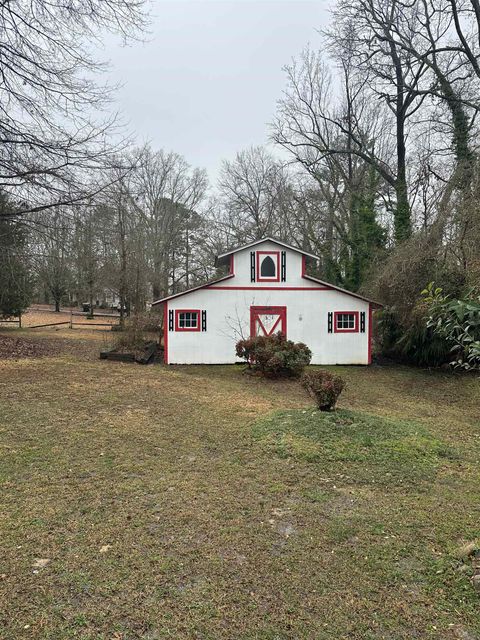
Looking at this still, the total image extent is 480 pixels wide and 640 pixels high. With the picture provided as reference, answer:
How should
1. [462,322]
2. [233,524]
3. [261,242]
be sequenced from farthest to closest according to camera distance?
1. [261,242]
2. [233,524]
3. [462,322]

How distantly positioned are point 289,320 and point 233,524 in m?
13.6

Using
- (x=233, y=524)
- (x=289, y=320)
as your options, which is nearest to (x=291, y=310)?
(x=289, y=320)

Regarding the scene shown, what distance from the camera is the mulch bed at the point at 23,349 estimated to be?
47.0 ft

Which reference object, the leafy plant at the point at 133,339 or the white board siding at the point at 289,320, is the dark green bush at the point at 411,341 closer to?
the white board siding at the point at 289,320

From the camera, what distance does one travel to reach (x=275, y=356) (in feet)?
42.9

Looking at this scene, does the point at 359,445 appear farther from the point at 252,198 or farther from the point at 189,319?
the point at 252,198

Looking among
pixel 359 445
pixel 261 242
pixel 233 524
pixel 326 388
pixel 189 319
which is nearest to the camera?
pixel 233 524

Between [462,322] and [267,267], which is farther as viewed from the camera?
[267,267]

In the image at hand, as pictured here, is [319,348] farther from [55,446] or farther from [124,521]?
[124,521]

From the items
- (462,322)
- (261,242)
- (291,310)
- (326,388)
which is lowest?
(326,388)

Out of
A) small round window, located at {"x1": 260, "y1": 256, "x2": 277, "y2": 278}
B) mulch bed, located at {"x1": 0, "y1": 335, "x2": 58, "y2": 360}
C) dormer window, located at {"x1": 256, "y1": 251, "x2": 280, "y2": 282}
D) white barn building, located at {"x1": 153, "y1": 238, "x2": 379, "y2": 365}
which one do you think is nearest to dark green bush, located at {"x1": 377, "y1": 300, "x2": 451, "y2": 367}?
white barn building, located at {"x1": 153, "y1": 238, "x2": 379, "y2": 365}

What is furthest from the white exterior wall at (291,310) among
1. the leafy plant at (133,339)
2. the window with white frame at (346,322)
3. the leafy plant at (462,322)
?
the leafy plant at (462,322)

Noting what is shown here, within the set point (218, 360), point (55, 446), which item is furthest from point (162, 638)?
point (218, 360)

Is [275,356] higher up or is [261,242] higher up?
[261,242]
